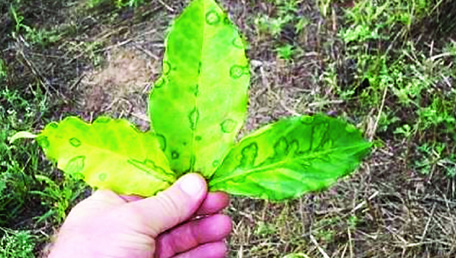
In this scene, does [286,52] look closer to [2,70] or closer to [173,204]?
[2,70]

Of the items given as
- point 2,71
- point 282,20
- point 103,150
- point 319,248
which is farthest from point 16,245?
point 282,20

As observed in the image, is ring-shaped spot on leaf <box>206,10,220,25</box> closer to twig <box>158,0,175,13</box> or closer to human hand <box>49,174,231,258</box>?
human hand <box>49,174,231,258</box>

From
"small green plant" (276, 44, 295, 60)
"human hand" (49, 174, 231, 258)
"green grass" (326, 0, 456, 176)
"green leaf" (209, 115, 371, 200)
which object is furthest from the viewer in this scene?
"small green plant" (276, 44, 295, 60)

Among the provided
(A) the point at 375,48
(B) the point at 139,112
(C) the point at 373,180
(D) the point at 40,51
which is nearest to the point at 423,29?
(A) the point at 375,48

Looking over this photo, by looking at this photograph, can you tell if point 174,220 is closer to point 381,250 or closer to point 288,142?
point 288,142

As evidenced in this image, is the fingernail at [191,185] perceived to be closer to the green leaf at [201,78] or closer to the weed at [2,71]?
the green leaf at [201,78]

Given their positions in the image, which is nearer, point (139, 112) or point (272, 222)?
point (272, 222)

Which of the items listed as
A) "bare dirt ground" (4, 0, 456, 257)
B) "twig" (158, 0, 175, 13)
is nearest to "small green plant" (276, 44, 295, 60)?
"bare dirt ground" (4, 0, 456, 257)
